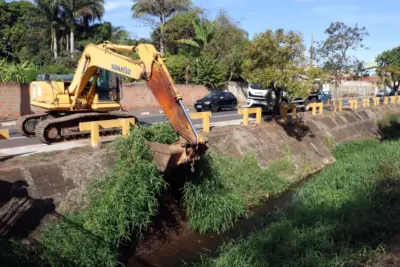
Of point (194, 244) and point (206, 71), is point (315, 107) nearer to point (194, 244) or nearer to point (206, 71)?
point (194, 244)

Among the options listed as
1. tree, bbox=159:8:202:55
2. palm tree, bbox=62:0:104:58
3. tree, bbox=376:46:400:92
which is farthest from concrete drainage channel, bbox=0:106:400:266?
palm tree, bbox=62:0:104:58

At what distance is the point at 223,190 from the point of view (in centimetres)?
1013

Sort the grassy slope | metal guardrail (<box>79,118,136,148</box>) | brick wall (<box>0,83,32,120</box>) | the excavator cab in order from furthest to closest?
brick wall (<box>0,83,32,120</box>), the excavator cab, metal guardrail (<box>79,118,136,148</box>), the grassy slope

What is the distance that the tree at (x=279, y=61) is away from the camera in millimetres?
15375

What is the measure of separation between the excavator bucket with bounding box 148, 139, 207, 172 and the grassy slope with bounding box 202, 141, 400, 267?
6.47ft

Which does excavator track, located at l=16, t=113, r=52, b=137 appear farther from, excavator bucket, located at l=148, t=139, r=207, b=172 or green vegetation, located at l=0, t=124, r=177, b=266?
excavator bucket, located at l=148, t=139, r=207, b=172

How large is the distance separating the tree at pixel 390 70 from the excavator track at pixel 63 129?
2431 cm

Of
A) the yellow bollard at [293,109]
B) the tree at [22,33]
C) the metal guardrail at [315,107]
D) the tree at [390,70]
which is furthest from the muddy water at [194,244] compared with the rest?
the tree at [22,33]

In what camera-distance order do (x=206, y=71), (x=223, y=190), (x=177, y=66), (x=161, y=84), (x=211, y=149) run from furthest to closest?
(x=206, y=71), (x=177, y=66), (x=211, y=149), (x=223, y=190), (x=161, y=84)

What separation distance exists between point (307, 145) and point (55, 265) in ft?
41.7

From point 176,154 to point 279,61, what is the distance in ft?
29.2

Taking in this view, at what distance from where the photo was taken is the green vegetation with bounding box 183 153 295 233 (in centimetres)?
929

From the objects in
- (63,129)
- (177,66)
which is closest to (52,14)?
(177,66)

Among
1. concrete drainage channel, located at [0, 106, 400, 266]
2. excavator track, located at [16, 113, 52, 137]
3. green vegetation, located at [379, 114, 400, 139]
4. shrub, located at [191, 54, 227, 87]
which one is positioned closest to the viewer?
concrete drainage channel, located at [0, 106, 400, 266]
